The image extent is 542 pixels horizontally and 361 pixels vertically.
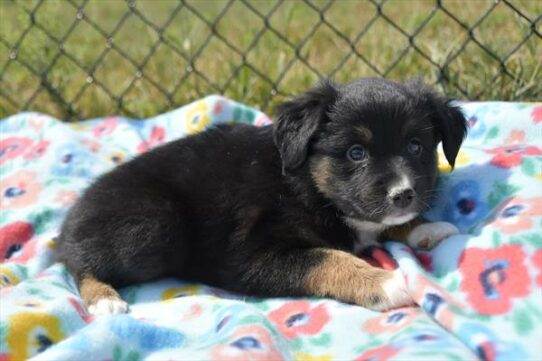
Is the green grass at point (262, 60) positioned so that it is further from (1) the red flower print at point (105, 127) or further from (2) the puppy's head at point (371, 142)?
(2) the puppy's head at point (371, 142)

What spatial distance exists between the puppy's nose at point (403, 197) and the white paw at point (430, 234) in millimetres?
410

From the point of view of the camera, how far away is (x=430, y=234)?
13.5ft

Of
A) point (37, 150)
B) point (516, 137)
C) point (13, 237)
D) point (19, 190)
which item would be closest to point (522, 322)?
point (516, 137)

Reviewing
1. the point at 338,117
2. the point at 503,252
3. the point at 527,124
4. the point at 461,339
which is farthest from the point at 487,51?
the point at 461,339

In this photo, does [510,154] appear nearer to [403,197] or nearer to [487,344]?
[403,197]

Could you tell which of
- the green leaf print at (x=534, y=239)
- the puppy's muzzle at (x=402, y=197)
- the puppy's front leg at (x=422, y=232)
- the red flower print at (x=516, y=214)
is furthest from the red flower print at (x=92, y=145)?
the green leaf print at (x=534, y=239)

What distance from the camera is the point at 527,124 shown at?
475 centimetres

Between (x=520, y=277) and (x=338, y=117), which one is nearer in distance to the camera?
(x=520, y=277)

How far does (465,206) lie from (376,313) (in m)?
1.00

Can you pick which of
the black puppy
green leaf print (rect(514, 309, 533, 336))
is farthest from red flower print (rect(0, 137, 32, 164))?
green leaf print (rect(514, 309, 533, 336))

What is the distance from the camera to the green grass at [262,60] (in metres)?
6.07

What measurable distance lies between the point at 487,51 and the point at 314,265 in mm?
2777

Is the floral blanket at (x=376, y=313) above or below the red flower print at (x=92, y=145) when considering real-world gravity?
above

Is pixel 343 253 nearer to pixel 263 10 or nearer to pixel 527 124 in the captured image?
pixel 527 124
